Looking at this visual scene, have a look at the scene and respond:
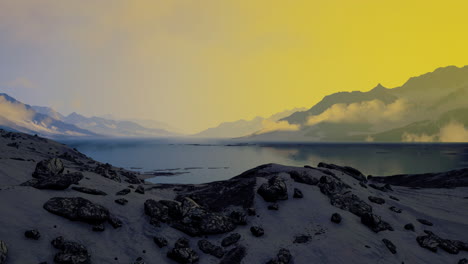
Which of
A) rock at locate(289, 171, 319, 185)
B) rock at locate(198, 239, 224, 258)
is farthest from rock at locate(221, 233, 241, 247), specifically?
rock at locate(289, 171, 319, 185)

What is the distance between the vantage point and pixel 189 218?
2142cm

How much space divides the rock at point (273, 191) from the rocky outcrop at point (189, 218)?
15.9ft

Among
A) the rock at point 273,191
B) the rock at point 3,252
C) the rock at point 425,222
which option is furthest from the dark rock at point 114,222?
the rock at point 425,222

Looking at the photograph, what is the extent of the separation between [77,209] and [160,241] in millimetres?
5911

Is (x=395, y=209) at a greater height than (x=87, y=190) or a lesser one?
lesser

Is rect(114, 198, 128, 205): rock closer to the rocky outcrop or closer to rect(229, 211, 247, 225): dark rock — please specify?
the rocky outcrop

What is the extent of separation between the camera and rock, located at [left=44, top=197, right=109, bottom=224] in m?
17.7

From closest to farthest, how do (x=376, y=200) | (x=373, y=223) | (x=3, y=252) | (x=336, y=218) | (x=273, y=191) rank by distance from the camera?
(x=3, y=252), (x=336, y=218), (x=373, y=223), (x=273, y=191), (x=376, y=200)

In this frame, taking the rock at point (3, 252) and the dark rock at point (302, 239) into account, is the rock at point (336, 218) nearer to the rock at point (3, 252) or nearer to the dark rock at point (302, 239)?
the dark rock at point (302, 239)

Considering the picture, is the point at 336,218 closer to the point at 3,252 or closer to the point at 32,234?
the point at 32,234

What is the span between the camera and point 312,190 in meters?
28.0

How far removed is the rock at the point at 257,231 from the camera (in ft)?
67.8

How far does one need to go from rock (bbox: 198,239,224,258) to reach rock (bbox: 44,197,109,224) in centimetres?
693

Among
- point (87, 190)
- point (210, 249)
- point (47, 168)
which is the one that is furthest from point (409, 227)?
point (47, 168)
